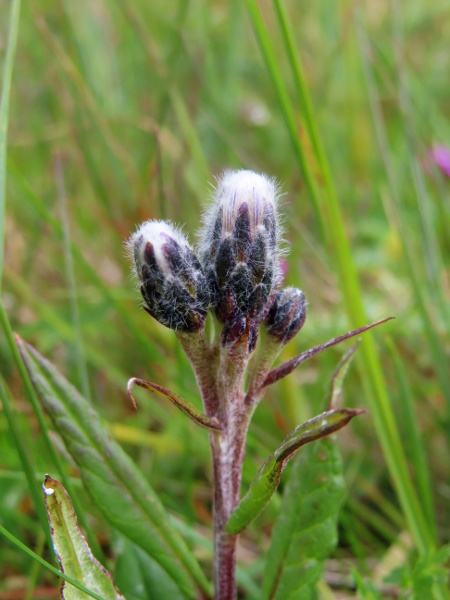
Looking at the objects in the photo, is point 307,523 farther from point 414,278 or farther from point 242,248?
point 414,278

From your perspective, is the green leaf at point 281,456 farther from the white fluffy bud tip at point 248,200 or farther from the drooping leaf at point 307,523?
the white fluffy bud tip at point 248,200

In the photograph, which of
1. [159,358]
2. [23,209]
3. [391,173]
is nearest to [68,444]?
[159,358]

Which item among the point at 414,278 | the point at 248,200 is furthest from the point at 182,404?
the point at 414,278

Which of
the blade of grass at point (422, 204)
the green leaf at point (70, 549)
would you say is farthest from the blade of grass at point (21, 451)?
the blade of grass at point (422, 204)

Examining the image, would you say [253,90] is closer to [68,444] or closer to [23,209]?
[23,209]

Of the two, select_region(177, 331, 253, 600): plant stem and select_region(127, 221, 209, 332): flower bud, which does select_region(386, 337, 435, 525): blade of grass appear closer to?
select_region(177, 331, 253, 600): plant stem

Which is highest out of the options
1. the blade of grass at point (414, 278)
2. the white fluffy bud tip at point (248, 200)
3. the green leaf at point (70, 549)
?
the blade of grass at point (414, 278)

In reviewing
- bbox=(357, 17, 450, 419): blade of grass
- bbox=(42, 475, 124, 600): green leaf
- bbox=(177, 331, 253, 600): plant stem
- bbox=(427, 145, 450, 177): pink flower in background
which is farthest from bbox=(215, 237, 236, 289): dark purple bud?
bbox=(427, 145, 450, 177): pink flower in background
